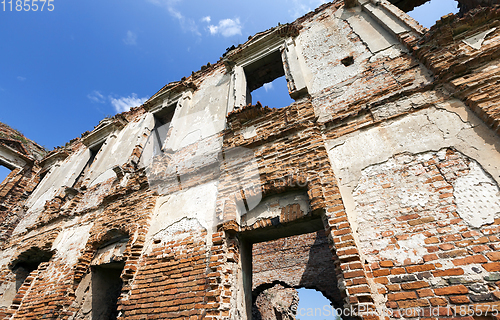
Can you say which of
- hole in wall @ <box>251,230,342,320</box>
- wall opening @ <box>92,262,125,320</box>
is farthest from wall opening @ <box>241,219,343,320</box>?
wall opening @ <box>92,262,125,320</box>

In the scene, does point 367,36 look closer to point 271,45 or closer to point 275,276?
point 271,45

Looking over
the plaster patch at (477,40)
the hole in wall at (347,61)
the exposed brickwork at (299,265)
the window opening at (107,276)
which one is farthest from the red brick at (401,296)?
the exposed brickwork at (299,265)

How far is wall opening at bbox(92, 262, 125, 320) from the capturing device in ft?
14.1

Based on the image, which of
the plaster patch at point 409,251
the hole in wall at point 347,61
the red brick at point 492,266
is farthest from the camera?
the hole in wall at point 347,61

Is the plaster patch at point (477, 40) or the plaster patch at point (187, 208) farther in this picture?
the plaster patch at point (187, 208)

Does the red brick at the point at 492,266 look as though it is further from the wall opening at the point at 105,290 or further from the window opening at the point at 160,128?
Answer: the window opening at the point at 160,128

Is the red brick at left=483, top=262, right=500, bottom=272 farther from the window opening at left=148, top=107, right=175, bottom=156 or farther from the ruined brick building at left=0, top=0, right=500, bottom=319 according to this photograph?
the window opening at left=148, top=107, right=175, bottom=156

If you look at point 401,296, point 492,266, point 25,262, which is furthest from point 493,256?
point 25,262

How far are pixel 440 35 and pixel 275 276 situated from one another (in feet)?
30.2

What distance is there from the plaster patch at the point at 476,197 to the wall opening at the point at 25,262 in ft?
27.9

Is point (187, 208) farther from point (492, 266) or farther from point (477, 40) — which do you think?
point (477, 40)

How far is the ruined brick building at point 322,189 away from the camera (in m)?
2.10

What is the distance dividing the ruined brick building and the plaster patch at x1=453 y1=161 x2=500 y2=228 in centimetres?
1

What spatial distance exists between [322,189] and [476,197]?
1.42 meters
